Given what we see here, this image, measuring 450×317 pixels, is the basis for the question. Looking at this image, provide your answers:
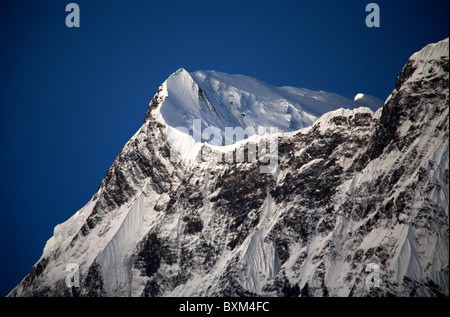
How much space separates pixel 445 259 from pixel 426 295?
7.93 meters
